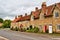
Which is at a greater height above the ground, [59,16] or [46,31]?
[59,16]

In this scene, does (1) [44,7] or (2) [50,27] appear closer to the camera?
(2) [50,27]

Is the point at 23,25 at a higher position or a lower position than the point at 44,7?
lower

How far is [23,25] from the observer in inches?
2896

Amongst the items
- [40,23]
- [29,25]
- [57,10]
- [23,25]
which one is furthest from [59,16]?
[23,25]

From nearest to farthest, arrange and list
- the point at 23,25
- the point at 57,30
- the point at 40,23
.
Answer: the point at 57,30 → the point at 40,23 → the point at 23,25

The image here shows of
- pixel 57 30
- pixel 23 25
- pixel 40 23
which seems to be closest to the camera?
pixel 57 30

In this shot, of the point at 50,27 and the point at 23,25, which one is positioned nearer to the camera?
the point at 50,27

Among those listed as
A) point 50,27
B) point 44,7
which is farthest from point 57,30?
point 44,7

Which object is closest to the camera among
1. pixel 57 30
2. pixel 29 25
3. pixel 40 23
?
pixel 57 30

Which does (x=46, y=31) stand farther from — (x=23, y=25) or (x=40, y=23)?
(x=23, y=25)

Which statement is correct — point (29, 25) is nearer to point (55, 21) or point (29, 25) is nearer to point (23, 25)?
point (23, 25)

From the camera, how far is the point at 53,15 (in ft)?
172

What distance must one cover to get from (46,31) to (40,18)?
7099 mm

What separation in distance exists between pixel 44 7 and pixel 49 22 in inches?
372
